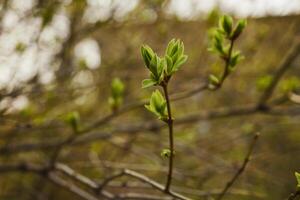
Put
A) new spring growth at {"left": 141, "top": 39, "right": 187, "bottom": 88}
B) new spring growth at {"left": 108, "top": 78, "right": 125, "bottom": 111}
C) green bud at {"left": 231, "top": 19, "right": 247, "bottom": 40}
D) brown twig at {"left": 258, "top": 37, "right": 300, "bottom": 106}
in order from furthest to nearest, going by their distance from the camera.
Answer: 1. brown twig at {"left": 258, "top": 37, "right": 300, "bottom": 106}
2. new spring growth at {"left": 108, "top": 78, "right": 125, "bottom": 111}
3. green bud at {"left": 231, "top": 19, "right": 247, "bottom": 40}
4. new spring growth at {"left": 141, "top": 39, "right": 187, "bottom": 88}

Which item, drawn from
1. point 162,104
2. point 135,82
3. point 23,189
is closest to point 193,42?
point 135,82

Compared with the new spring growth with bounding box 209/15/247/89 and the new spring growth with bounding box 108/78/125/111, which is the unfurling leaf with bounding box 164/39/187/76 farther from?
the new spring growth with bounding box 108/78/125/111

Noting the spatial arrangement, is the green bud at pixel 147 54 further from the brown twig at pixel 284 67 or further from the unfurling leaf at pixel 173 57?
the brown twig at pixel 284 67

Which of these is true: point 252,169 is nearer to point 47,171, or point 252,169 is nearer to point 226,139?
point 226,139

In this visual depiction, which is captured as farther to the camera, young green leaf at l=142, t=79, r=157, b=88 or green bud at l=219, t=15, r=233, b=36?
green bud at l=219, t=15, r=233, b=36

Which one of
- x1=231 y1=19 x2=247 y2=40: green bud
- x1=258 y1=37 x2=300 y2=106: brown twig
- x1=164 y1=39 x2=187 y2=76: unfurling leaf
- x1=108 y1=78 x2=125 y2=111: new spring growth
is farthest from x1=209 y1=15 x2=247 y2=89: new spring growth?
x1=258 y1=37 x2=300 y2=106: brown twig

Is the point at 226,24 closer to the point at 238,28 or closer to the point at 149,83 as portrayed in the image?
the point at 238,28

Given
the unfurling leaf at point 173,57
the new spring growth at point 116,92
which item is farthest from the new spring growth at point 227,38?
the new spring growth at point 116,92

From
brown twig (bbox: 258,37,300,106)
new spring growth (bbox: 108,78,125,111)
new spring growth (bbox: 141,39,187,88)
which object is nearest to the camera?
new spring growth (bbox: 141,39,187,88)

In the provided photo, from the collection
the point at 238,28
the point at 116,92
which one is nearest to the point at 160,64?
the point at 238,28
